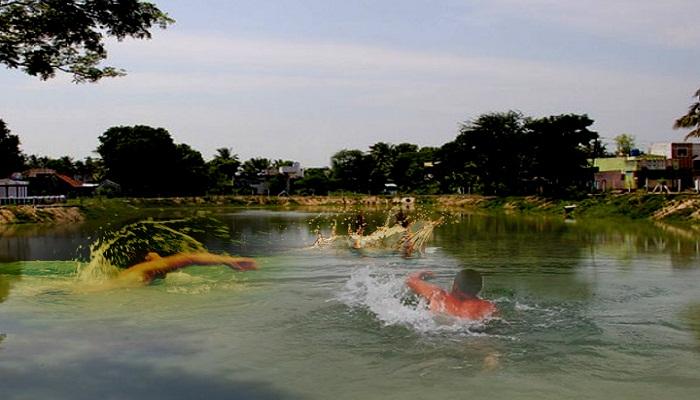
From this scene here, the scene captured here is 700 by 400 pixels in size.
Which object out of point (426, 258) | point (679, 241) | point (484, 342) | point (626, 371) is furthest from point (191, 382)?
point (679, 241)

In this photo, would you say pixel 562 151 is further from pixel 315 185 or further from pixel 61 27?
pixel 61 27

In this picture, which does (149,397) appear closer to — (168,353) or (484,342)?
(168,353)

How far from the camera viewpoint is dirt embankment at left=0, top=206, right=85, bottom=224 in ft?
203

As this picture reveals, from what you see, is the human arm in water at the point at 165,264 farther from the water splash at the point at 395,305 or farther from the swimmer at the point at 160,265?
the water splash at the point at 395,305

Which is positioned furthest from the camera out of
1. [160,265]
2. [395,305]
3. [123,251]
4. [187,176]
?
[187,176]

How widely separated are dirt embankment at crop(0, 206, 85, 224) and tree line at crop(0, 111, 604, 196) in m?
9.50

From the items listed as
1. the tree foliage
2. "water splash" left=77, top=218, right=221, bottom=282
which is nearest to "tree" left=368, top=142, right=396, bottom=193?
the tree foliage

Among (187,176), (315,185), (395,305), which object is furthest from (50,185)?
(395,305)

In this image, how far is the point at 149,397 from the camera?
36.1 feet

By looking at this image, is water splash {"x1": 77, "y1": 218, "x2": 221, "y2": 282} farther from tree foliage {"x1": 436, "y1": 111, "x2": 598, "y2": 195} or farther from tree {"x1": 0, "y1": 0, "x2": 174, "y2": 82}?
tree foliage {"x1": 436, "y1": 111, "x2": 598, "y2": 195}

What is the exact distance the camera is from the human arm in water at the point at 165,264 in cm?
2177

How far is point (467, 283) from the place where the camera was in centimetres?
1471

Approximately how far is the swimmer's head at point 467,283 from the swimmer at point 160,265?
10.7 m

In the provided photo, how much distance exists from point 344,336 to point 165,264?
972 centimetres
